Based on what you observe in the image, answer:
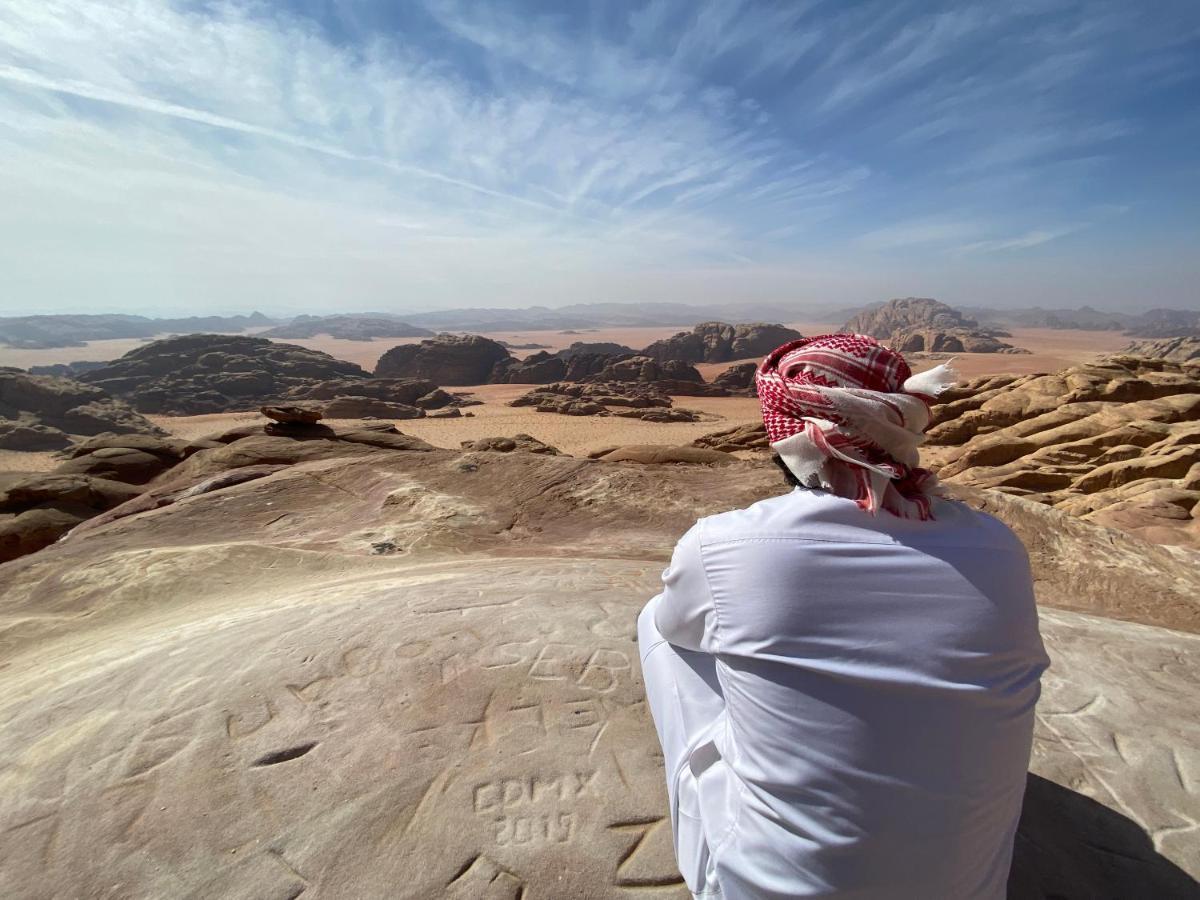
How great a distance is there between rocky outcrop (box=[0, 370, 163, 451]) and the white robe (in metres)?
26.2

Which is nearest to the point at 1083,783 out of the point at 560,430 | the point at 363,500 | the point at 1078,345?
the point at 363,500

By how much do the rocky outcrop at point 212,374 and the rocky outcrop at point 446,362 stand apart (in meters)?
3.44

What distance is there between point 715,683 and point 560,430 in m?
22.0

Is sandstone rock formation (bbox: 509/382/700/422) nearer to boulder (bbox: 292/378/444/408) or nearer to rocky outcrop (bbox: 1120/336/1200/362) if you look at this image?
boulder (bbox: 292/378/444/408)

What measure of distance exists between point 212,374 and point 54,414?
45.4ft

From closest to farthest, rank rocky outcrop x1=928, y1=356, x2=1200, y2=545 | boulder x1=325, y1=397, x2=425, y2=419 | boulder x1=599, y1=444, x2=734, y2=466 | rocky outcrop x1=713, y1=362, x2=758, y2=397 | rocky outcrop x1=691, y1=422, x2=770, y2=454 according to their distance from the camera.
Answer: boulder x1=599, y1=444, x2=734, y2=466 → rocky outcrop x1=928, y1=356, x2=1200, y2=545 → rocky outcrop x1=691, y1=422, x2=770, y2=454 → boulder x1=325, y1=397, x2=425, y2=419 → rocky outcrop x1=713, y1=362, x2=758, y2=397

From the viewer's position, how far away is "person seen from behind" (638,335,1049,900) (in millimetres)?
1186

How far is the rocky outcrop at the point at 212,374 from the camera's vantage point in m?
32.3

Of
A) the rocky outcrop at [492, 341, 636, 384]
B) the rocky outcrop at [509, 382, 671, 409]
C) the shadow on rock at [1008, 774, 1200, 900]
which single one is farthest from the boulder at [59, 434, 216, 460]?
the rocky outcrop at [492, 341, 636, 384]

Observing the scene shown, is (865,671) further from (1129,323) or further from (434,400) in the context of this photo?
(1129,323)

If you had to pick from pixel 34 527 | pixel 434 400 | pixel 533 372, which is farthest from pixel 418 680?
pixel 533 372

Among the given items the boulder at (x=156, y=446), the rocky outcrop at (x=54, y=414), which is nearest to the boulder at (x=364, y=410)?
the rocky outcrop at (x=54, y=414)

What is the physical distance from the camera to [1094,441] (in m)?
11.4

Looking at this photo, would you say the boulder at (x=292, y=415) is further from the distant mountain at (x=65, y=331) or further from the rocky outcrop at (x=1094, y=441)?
the distant mountain at (x=65, y=331)
